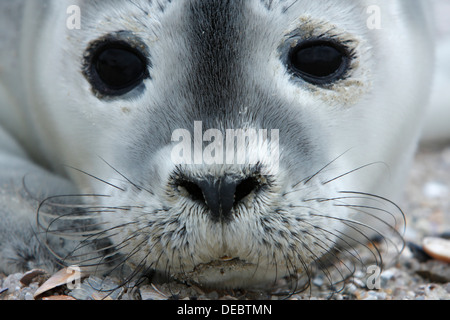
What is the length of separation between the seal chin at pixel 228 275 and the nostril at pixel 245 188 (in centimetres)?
21

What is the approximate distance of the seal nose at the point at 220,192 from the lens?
1656mm

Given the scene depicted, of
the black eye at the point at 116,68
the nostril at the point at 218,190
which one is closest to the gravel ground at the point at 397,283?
the nostril at the point at 218,190

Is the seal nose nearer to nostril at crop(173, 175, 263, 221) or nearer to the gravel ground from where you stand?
nostril at crop(173, 175, 263, 221)

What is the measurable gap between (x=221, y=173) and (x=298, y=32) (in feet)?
1.82

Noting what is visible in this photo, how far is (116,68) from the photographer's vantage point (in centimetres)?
201

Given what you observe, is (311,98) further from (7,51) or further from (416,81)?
(7,51)

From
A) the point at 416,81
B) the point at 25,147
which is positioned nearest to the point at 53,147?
the point at 25,147

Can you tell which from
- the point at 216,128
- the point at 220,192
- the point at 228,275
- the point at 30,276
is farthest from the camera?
the point at 30,276

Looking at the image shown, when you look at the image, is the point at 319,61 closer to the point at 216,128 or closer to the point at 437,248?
the point at 216,128

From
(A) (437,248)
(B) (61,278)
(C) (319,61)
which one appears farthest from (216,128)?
(A) (437,248)

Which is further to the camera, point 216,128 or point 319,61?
point 319,61

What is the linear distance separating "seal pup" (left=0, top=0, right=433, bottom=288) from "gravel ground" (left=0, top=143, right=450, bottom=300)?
0.07 metres

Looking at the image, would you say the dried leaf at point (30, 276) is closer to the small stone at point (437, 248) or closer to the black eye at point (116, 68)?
the black eye at point (116, 68)

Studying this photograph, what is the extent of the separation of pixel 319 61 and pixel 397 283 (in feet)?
3.16
